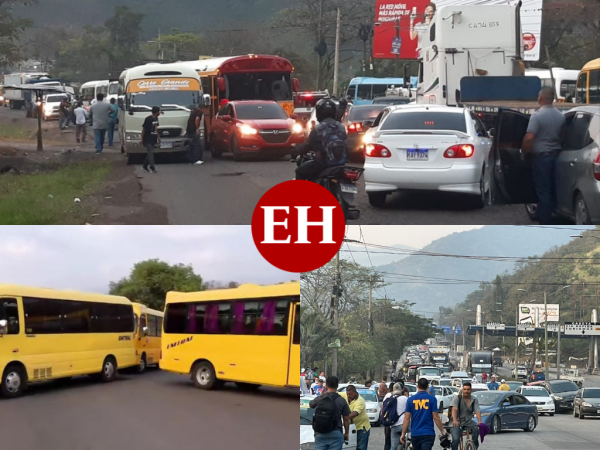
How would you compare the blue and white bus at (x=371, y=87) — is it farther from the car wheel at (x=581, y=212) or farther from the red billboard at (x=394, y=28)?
the car wheel at (x=581, y=212)

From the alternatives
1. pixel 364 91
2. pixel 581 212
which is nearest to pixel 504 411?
pixel 581 212

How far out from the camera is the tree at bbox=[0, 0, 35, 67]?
28.3 metres

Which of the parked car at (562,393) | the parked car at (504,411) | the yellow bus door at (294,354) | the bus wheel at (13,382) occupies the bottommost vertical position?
the parked car at (562,393)

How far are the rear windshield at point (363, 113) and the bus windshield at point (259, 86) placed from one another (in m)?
4.63

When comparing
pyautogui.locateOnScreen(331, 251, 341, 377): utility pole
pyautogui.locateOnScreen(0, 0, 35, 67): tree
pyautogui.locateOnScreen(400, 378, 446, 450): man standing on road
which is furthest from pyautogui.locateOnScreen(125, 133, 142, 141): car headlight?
pyautogui.locateOnScreen(400, 378, 446, 450): man standing on road

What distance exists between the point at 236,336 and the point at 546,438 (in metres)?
6.17

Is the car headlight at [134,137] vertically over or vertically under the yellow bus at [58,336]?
over

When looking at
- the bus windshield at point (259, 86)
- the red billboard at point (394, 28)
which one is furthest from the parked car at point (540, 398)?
the red billboard at point (394, 28)

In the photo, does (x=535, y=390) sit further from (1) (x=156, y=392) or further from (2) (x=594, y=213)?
(2) (x=594, y=213)

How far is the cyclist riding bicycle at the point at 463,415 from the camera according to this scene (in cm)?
1109

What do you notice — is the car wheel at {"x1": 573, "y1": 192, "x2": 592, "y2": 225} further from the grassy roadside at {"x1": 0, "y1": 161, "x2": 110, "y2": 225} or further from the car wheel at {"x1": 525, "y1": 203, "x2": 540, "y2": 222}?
the grassy roadside at {"x1": 0, "y1": 161, "x2": 110, "y2": 225}

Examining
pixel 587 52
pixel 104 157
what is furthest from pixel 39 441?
pixel 587 52

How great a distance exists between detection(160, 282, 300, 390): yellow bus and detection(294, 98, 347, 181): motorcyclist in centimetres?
163

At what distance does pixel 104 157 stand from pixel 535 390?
13.5 metres
